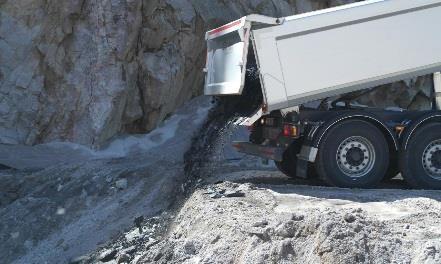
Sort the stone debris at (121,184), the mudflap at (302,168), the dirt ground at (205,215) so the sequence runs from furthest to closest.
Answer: the stone debris at (121,184) < the mudflap at (302,168) < the dirt ground at (205,215)

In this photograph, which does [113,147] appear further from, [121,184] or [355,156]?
[355,156]

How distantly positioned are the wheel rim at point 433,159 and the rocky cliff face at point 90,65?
4.23 metres

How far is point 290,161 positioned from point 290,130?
124 cm

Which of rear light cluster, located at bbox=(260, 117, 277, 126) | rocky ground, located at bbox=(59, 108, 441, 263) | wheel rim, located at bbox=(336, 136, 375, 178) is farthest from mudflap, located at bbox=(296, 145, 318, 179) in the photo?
rear light cluster, located at bbox=(260, 117, 277, 126)

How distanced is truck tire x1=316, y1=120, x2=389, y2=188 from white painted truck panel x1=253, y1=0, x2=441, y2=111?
0.57 metres

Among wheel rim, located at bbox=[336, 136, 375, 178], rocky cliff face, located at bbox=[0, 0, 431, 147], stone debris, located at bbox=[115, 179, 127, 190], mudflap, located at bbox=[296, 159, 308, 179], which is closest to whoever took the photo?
wheel rim, located at bbox=[336, 136, 375, 178]

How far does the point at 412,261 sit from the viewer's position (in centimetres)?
550

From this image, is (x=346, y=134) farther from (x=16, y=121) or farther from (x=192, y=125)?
(x=16, y=121)

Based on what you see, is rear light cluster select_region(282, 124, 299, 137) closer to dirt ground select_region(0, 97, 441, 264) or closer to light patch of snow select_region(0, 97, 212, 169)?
dirt ground select_region(0, 97, 441, 264)

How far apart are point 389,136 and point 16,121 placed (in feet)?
27.5

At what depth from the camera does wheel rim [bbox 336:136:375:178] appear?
8.16 meters

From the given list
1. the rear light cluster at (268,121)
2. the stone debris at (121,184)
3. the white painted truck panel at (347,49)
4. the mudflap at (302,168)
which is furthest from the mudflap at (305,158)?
the stone debris at (121,184)

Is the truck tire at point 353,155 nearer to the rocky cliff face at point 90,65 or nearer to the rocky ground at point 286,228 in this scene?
the rocky ground at point 286,228

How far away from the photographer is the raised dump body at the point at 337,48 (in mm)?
7742
